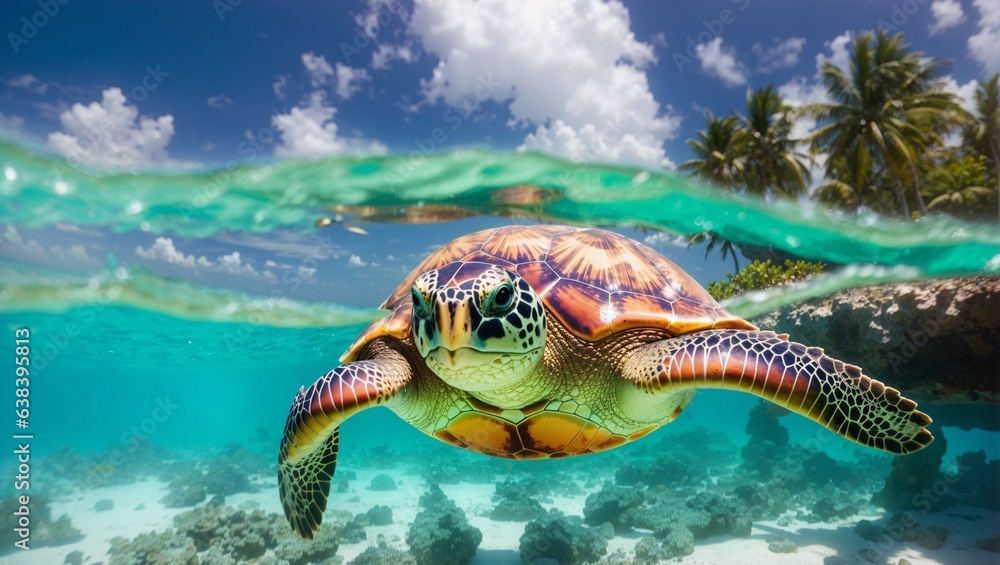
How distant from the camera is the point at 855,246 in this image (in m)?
12.0

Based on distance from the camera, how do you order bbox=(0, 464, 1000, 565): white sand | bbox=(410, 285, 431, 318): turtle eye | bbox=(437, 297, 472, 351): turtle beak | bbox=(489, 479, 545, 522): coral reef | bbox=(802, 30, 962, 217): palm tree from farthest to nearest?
bbox=(802, 30, 962, 217): palm tree < bbox=(489, 479, 545, 522): coral reef < bbox=(0, 464, 1000, 565): white sand < bbox=(410, 285, 431, 318): turtle eye < bbox=(437, 297, 472, 351): turtle beak

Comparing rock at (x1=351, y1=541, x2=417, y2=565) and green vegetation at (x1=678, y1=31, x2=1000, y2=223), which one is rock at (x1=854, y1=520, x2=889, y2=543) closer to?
rock at (x1=351, y1=541, x2=417, y2=565)

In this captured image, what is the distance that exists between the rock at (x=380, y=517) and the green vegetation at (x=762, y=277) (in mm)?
11908

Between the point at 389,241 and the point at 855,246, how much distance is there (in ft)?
45.7

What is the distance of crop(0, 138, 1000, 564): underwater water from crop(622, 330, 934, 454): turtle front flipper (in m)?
7.24

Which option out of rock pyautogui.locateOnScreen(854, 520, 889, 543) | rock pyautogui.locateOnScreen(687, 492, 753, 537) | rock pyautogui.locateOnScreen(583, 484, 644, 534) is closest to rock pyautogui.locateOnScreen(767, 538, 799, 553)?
rock pyautogui.locateOnScreen(687, 492, 753, 537)

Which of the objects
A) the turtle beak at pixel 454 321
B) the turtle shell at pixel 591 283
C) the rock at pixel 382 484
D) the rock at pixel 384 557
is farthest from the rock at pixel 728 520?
the rock at pixel 382 484

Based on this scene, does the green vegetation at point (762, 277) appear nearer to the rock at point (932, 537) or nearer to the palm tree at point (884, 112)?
the rock at point (932, 537)

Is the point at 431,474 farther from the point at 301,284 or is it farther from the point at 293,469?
the point at 293,469

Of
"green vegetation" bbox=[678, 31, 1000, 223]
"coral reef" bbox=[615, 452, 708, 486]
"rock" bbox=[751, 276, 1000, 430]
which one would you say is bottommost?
"coral reef" bbox=[615, 452, 708, 486]

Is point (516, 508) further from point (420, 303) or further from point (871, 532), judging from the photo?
point (420, 303)

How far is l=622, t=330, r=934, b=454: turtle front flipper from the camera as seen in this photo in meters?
2.57

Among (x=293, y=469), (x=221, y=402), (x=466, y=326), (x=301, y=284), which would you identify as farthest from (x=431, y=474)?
(x=221, y=402)

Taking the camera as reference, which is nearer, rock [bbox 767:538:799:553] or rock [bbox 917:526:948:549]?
rock [bbox 917:526:948:549]
